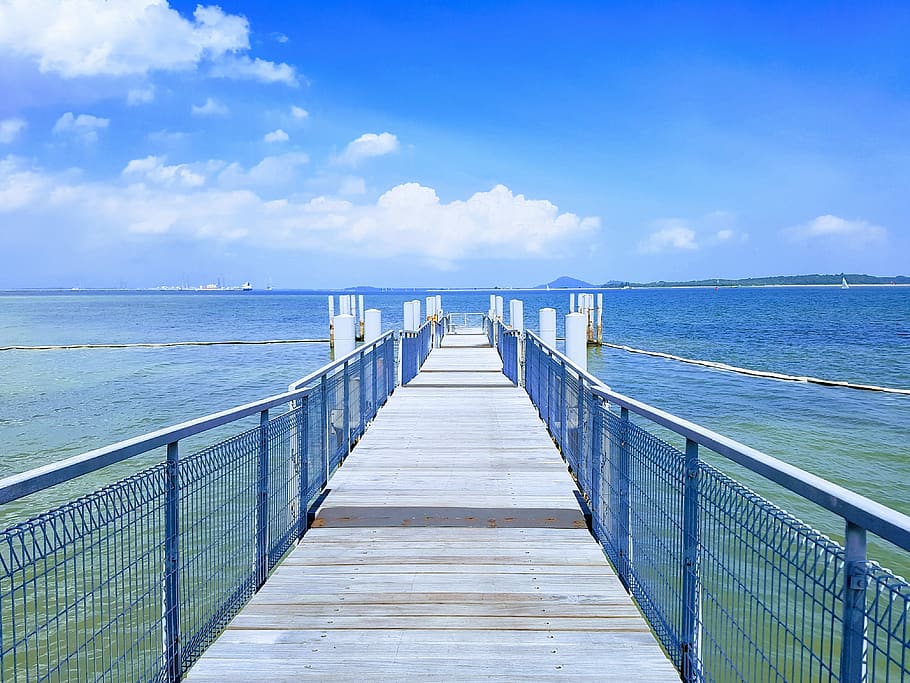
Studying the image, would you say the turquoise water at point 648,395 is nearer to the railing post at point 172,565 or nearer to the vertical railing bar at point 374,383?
the vertical railing bar at point 374,383

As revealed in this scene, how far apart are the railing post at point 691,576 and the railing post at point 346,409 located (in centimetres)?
469

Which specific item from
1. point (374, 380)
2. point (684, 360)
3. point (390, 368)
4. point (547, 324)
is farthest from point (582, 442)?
point (684, 360)

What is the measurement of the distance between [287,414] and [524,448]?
12.6ft

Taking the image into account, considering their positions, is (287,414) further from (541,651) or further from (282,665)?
(541,651)

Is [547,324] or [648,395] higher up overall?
[547,324]

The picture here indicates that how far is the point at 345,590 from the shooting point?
4.37m

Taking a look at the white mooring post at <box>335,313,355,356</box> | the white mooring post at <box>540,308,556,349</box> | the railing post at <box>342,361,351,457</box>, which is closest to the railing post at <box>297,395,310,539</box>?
the railing post at <box>342,361,351,457</box>

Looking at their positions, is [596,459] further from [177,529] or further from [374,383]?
[374,383]

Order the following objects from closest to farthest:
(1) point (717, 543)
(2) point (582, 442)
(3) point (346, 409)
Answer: (1) point (717, 543) → (2) point (582, 442) → (3) point (346, 409)

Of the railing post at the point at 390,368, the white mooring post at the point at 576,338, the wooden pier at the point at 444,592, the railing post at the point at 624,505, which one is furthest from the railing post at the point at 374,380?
the railing post at the point at 624,505

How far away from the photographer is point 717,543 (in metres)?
3.16

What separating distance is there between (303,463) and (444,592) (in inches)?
66.1

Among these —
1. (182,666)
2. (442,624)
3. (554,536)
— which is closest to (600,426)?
(554,536)

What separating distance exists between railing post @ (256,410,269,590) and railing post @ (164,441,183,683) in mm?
1094
